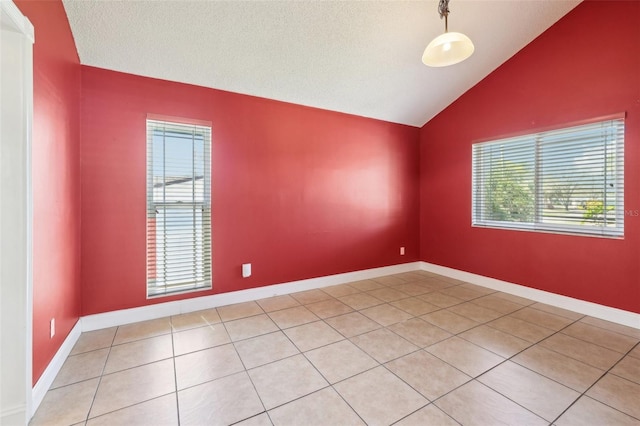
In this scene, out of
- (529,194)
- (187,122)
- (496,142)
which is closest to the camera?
(187,122)

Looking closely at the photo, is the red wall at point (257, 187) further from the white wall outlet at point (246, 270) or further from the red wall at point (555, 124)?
the red wall at point (555, 124)

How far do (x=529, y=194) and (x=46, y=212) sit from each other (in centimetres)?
468

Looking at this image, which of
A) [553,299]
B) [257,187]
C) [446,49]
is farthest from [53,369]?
[553,299]

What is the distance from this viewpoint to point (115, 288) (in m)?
2.67

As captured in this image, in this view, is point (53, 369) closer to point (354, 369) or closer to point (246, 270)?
point (246, 270)

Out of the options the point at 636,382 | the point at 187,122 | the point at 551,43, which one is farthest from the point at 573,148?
the point at 187,122

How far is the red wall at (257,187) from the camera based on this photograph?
2.61 m

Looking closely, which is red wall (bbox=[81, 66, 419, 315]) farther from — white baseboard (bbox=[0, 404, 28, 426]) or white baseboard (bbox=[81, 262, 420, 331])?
white baseboard (bbox=[0, 404, 28, 426])

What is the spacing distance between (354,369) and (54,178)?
2519 mm

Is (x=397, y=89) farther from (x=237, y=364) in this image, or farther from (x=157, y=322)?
(x=157, y=322)

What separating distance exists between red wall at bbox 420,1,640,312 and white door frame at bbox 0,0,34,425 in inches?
176

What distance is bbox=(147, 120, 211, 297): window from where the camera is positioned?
9.29ft

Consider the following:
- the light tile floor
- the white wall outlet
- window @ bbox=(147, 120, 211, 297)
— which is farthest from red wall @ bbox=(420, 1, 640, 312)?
window @ bbox=(147, 120, 211, 297)

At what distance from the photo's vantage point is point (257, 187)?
11.0 ft
